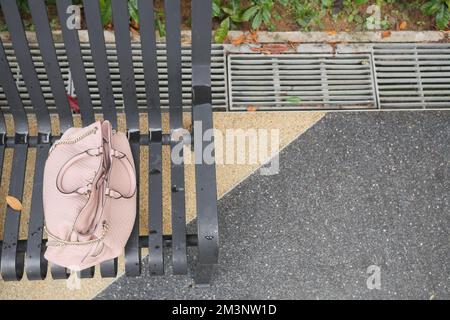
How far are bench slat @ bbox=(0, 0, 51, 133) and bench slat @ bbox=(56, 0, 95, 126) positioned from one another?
0.14 metres

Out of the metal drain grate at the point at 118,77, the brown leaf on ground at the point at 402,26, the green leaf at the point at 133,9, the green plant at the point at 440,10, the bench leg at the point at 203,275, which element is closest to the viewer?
the bench leg at the point at 203,275

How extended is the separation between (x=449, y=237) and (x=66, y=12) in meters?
2.05

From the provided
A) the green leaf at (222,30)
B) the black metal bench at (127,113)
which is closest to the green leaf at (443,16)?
the green leaf at (222,30)

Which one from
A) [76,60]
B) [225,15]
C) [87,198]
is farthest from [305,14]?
[87,198]

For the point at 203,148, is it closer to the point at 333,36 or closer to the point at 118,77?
the point at 118,77

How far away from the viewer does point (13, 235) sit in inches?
81.9

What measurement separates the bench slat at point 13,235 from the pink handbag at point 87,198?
207 mm

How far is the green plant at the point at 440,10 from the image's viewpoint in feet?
9.69

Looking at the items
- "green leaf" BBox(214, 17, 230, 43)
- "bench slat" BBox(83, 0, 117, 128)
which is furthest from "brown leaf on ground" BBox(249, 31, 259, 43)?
"bench slat" BBox(83, 0, 117, 128)

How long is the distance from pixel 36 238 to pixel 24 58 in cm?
67

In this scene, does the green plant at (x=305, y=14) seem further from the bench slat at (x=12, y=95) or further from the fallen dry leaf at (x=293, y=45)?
the bench slat at (x=12, y=95)

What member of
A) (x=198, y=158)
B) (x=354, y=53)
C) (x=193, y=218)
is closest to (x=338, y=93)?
(x=354, y=53)

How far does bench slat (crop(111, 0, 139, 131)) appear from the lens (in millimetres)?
1891
